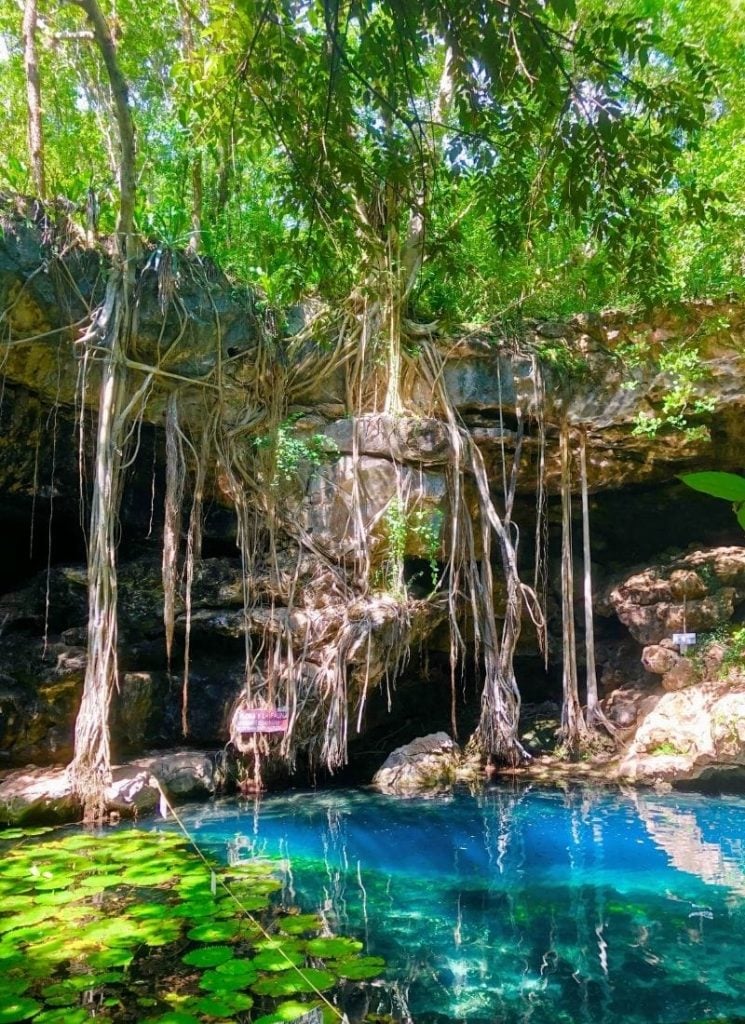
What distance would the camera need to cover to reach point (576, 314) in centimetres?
603

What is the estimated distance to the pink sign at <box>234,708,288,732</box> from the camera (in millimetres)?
4863

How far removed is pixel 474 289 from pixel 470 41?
175 inches

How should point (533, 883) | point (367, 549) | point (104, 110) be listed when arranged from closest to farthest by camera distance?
point (533, 883), point (367, 549), point (104, 110)

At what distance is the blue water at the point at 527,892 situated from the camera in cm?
210

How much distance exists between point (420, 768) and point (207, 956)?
324 centimetres

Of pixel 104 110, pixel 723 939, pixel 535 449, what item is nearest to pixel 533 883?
pixel 723 939

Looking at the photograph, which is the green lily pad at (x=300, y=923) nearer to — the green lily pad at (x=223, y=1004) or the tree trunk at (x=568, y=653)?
the green lily pad at (x=223, y=1004)

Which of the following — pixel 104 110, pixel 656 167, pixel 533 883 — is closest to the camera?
pixel 656 167

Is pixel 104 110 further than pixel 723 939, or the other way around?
pixel 104 110

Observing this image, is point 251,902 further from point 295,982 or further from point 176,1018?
point 176,1018

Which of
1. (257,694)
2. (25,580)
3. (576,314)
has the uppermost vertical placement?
(576,314)

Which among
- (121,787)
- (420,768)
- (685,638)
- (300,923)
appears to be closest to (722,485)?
(300,923)

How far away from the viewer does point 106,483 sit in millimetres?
4348

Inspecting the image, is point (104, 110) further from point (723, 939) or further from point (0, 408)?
point (723, 939)
